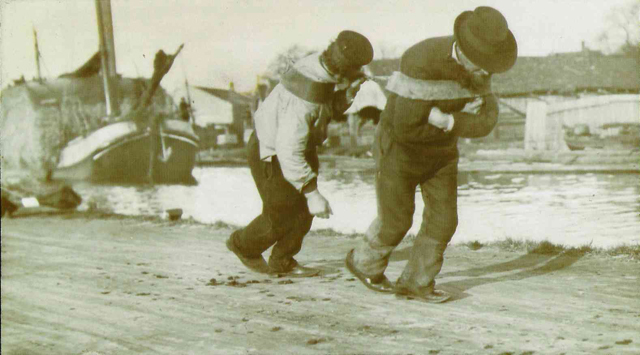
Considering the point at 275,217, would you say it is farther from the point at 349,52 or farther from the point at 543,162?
the point at 543,162

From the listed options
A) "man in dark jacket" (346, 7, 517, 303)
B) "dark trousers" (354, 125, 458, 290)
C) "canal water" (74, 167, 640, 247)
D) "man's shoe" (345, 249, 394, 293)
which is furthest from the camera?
"canal water" (74, 167, 640, 247)

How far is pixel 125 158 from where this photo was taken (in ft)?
75.6

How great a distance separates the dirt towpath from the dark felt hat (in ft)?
4.62

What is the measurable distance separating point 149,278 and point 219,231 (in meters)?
2.34

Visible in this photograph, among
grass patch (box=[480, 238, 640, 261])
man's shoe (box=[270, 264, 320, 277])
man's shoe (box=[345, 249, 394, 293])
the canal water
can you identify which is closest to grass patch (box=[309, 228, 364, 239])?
the canal water

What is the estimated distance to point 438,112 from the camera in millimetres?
3740

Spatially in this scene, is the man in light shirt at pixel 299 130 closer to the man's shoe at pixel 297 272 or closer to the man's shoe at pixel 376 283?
the man's shoe at pixel 297 272

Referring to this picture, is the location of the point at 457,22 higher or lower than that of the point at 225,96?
lower

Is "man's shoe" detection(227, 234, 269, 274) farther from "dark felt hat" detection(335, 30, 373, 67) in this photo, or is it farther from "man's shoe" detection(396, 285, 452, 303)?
"dark felt hat" detection(335, 30, 373, 67)

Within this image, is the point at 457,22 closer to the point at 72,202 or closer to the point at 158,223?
the point at 158,223

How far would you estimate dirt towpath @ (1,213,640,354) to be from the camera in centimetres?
344

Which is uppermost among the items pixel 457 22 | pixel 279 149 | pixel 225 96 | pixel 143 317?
pixel 225 96

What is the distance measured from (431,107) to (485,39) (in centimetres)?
46

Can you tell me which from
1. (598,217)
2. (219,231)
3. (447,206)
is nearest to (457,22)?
(447,206)
